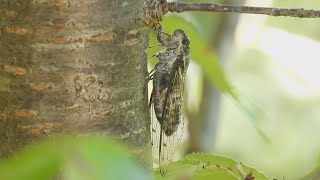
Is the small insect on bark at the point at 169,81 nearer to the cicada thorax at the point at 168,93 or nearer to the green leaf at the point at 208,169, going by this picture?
the cicada thorax at the point at 168,93

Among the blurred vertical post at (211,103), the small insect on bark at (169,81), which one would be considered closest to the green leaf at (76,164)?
the small insect on bark at (169,81)

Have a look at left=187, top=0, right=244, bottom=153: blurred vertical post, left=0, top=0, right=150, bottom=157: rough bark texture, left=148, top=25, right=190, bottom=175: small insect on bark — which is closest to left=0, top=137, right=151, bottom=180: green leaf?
left=0, top=0, right=150, bottom=157: rough bark texture

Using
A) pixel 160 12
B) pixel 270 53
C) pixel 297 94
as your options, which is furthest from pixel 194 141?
pixel 297 94

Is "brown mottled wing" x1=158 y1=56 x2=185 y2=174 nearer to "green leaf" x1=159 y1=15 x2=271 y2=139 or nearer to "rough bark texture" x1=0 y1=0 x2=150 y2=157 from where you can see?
"green leaf" x1=159 y1=15 x2=271 y2=139

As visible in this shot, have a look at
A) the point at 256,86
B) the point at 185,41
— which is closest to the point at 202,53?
the point at 185,41

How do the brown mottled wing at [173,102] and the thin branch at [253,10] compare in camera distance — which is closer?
the thin branch at [253,10]

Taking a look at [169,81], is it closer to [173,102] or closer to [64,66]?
[173,102]
